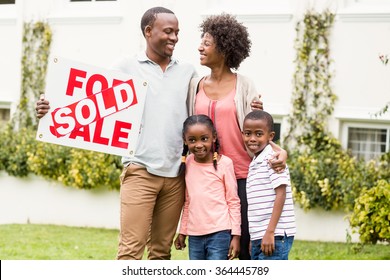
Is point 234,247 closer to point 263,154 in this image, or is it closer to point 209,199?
point 209,199

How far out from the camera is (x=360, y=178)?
10.4 m

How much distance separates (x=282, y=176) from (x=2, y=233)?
649 cm

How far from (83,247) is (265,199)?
194 inches

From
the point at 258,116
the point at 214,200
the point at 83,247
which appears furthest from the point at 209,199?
the point at 83,247

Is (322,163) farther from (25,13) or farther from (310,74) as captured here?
(25,13)

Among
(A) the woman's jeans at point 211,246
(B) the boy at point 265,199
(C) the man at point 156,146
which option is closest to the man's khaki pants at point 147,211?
(C) the man at point 156,146

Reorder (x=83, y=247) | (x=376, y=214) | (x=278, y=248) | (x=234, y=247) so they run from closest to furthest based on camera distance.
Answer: (x=278, y=248) → (x=234, y=247) → (x=376, y=214) → (x=83, y=247)

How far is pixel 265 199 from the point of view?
5.26m

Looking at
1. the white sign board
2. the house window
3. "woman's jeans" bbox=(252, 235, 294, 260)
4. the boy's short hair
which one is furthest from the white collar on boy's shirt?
the house window

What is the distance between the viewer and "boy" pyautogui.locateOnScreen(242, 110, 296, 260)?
5.20m

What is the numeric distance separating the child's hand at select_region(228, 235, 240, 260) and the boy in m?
0.09

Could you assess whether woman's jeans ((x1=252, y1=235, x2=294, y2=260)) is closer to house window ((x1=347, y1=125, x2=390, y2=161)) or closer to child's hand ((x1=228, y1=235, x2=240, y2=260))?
child's hand ((x1=228, y1=235, x2=240, y2=260))

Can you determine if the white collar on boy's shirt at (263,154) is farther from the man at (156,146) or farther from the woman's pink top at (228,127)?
the man at (156,146)

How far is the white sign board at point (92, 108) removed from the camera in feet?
18.2
